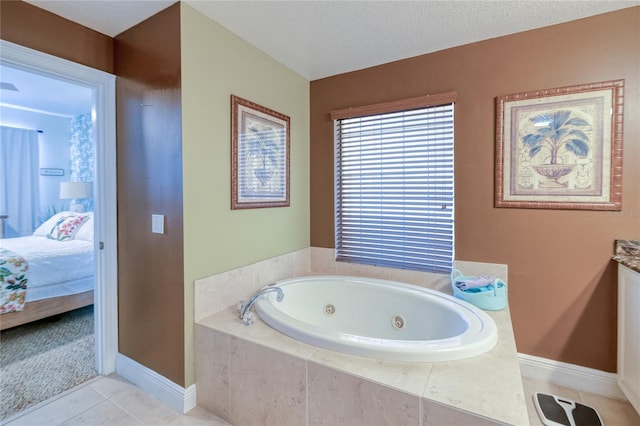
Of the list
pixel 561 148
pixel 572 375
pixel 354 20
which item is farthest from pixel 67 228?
pixel 572 375

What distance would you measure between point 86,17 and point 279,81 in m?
1.25

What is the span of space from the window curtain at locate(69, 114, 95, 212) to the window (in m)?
3.95

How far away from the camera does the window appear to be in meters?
2.22

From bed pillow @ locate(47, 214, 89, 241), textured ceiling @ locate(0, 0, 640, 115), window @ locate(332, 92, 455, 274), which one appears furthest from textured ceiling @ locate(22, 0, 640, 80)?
bed pillow @ locate(47, 214, 89, 241)

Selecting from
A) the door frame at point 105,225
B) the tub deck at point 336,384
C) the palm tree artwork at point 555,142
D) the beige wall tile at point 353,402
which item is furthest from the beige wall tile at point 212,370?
the palm tree artwork at point 555,142

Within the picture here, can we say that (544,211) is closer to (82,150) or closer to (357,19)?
(357,19)

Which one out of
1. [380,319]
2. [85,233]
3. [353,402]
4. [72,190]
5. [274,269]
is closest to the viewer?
[353,402]

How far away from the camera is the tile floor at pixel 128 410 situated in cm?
158

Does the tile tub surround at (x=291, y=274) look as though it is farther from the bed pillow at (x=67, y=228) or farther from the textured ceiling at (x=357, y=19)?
the bed pillow at (x=67, y=228)

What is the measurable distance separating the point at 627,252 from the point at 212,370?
98.4 inches

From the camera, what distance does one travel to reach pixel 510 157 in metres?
1.98

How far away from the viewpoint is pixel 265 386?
1429mm

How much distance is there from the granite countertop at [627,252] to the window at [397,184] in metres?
0.91

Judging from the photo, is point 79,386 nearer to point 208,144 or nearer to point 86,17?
point 208,144
